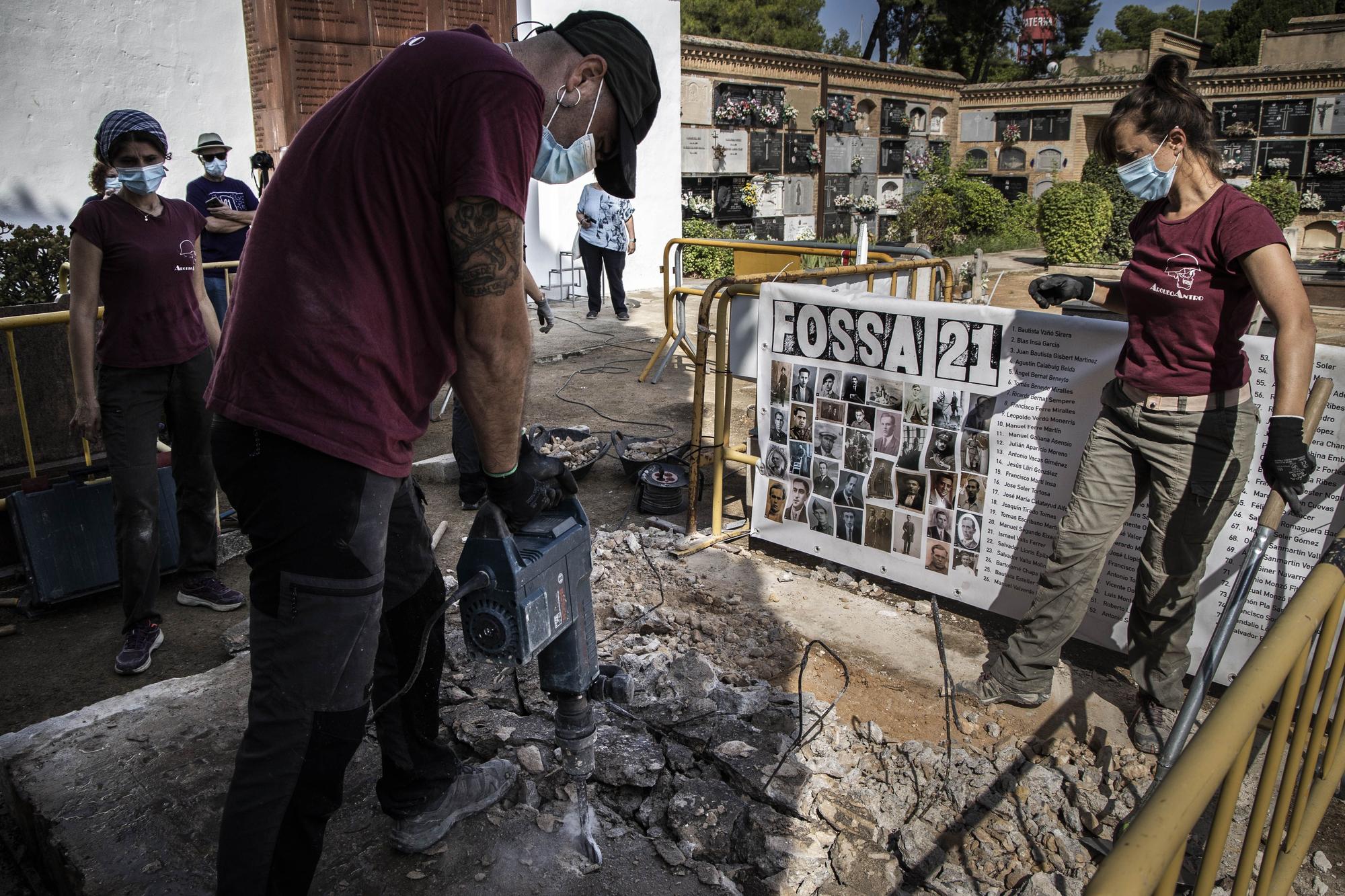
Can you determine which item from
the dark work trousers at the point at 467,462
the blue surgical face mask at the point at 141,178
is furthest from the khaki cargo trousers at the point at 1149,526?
the blue surgical face mask at the point at 141,178

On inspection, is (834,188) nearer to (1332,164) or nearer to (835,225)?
(835,225)

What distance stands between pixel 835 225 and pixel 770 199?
2.97 meters

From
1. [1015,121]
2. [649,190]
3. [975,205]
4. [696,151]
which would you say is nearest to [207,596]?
[649,190]

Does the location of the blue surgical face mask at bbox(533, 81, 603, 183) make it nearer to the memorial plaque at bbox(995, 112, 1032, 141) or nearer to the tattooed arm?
the tattooed arm

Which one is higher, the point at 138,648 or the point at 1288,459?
the point at 1288,459

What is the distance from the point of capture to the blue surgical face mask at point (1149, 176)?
290 cm

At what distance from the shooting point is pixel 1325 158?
21984 millimetres

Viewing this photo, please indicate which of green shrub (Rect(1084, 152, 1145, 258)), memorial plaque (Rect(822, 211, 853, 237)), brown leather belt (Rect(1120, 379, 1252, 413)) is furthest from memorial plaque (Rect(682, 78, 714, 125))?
brown leather belt (Rect(1120, 379, 1252, 413))

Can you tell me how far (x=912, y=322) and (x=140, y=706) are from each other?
325 centimetres

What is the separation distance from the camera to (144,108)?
33.6 ft

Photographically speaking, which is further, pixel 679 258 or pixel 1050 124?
pixel 1050 124

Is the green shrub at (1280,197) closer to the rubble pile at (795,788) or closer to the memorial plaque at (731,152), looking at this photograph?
the memorial plaque at (731,152)

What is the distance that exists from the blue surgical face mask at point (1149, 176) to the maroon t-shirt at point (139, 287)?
3.71m

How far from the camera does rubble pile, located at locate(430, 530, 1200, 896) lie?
8.20 ft
